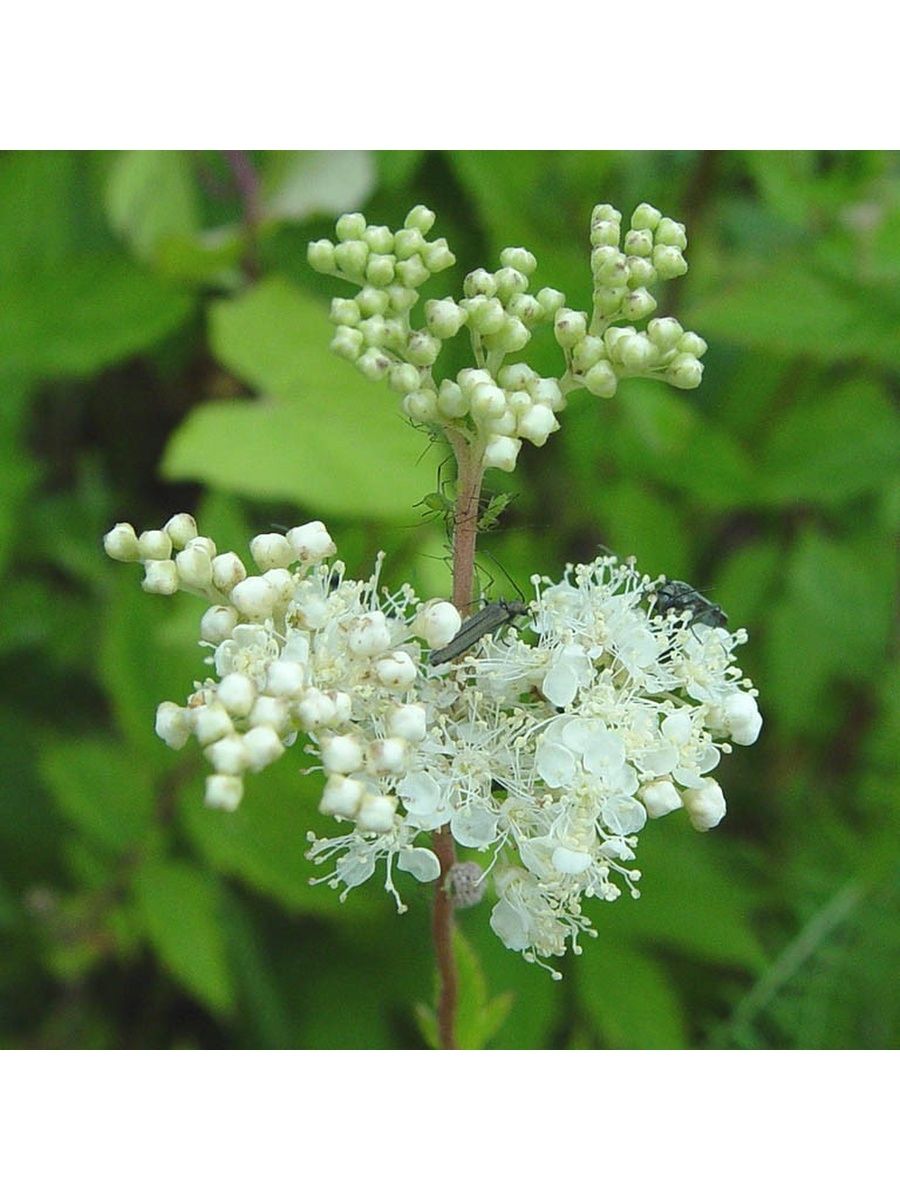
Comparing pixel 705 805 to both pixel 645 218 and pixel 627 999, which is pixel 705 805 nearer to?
pixel 645 218

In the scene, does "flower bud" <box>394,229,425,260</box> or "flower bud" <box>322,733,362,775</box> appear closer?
"flower bud" <box>322,733,362,775</box>

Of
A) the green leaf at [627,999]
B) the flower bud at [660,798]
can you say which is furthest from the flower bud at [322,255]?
the green leaf at [627,999]

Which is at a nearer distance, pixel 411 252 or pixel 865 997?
pixel 411 252

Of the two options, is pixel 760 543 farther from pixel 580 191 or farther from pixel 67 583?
pixel 67 583

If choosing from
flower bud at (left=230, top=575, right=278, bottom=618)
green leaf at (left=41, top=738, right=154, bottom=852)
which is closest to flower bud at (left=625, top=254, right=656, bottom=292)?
flower bud at (left=230, top=575, right=278, bottom=618)

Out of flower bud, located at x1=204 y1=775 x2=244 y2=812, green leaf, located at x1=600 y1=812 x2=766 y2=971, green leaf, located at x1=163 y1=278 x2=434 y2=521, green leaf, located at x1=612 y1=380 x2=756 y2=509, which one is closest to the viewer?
flower bud, located at x1=204 y1=775 x2=244 y2=812

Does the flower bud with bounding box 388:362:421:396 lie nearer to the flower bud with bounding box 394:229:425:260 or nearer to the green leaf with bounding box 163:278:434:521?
the flower bud with bounding box 394:229:425:260

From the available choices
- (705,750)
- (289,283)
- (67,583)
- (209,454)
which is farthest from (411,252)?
(67,583)
